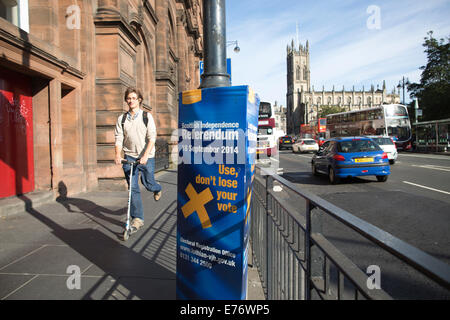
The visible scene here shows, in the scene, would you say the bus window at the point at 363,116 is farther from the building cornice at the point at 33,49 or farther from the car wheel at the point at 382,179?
the building cornice at the point at 33,49

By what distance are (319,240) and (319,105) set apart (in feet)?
474

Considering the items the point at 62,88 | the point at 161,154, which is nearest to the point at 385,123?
the point at 161,154

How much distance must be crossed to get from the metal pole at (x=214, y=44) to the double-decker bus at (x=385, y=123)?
2772cm

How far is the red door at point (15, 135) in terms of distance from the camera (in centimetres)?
573

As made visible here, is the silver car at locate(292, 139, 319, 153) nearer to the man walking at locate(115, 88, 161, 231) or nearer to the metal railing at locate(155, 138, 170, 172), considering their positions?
the metal railing at locate(155, 138, 170, 172)

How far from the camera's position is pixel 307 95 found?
451 ft

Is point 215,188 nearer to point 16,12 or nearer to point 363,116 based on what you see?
point 16,12

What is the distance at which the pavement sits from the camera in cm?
276

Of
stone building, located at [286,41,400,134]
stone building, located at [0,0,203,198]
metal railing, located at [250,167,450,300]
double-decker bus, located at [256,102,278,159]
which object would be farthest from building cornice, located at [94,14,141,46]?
stone building, located at [286,41,400,134]

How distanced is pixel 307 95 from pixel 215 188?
143737 millimetres

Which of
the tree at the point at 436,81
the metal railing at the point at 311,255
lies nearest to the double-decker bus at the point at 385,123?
the tree at the point at 436,81

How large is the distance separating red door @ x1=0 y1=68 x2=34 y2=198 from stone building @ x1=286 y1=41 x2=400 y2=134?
13124 centimetres

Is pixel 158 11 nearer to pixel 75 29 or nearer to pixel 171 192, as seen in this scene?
pixel 75 29

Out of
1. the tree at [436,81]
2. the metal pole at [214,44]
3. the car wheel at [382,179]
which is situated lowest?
the car wheel at [382,179]
